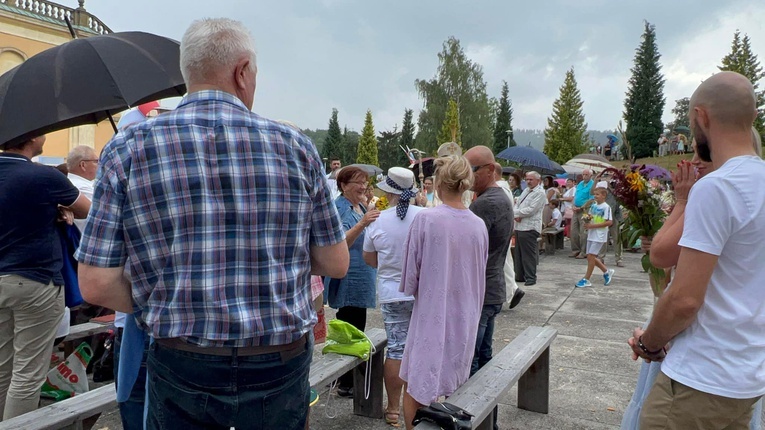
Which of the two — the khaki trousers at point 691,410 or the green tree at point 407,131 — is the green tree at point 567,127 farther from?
the khaki trousers at point 691,410

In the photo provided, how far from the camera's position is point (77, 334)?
15.6ft

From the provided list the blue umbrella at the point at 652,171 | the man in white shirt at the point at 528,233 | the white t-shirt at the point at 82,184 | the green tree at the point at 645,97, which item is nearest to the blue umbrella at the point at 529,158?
the man in white shirt at the point at 528,233

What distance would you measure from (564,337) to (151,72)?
5.21 metres

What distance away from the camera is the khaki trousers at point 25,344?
3.38 m

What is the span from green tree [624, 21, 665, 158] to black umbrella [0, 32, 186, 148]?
62552 mm

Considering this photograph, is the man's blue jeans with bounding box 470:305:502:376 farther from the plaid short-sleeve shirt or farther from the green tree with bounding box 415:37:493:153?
the green tree with bounding box 415:37:493:153

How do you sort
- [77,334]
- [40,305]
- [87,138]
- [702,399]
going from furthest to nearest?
1. [87,138]
2. [77,334]
3. [40,305]
4. [702,399]

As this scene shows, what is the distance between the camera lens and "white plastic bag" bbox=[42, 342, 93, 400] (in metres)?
4.21

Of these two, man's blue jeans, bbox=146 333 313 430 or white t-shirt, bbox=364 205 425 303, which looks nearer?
man's blue jeans, bbox=146 333 313 430

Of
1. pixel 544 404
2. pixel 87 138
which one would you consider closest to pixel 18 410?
pixel 544 404

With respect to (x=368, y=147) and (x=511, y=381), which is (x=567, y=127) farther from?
(x=511, y=381)

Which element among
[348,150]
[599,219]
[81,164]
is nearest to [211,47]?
[81,164]

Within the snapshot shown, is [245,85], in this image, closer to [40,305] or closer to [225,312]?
[225,312]

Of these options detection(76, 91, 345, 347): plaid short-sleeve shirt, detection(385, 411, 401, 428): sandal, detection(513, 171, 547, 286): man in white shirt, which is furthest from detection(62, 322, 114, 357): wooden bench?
detection(513, 171, 547, 286): man in white shirt
